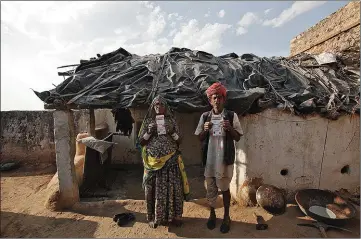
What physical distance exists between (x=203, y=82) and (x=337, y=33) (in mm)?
5017

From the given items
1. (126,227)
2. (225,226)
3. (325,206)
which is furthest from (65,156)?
(325,206)

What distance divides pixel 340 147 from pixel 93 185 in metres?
6.27

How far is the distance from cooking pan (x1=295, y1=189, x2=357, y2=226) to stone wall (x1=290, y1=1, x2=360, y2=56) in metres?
4.34

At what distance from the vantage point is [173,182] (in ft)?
13.2

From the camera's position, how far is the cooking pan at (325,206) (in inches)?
162

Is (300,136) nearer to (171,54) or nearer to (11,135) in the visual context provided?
(171,54)

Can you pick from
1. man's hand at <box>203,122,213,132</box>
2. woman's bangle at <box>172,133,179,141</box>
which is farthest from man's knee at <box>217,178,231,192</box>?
woman's bangle at <box>172,133,179,141</box>

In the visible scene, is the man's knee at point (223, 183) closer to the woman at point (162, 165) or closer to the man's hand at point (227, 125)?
the woman at point (162, 165)

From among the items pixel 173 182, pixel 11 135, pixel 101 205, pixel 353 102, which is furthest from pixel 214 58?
pixel 11 135

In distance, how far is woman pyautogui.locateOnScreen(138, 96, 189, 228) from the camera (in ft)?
12.8

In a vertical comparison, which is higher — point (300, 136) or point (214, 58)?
point (214, 58)

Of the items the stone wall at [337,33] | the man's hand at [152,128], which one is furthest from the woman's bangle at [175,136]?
the stone wall at [337,33]

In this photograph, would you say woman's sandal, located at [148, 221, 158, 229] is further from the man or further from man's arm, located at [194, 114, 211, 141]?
man's arm, located at [194, 114, 211, 141]

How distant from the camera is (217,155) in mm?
3867
